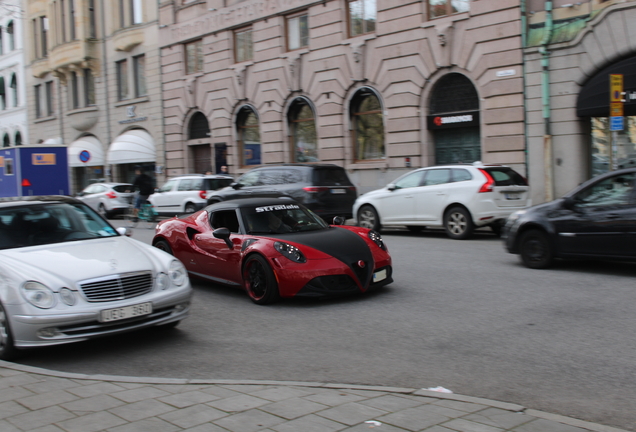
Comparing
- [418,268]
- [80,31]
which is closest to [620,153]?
[418,268]

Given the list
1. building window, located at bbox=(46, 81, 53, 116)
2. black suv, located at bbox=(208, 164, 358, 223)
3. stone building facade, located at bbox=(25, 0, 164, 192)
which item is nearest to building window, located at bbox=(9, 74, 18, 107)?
stone building facade, located at bbox=(25, 0, 164, 192)

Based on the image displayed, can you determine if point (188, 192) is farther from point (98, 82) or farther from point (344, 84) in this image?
point (98, 82)

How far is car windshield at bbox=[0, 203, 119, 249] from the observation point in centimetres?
659

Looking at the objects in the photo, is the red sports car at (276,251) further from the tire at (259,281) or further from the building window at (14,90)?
the building window at (14,90)

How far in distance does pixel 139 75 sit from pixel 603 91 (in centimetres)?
2529

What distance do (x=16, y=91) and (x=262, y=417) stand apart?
4911 centimetres

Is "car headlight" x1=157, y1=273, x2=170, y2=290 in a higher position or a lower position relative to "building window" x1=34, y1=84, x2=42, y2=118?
lower

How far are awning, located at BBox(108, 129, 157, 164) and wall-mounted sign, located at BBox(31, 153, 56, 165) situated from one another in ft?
37.9

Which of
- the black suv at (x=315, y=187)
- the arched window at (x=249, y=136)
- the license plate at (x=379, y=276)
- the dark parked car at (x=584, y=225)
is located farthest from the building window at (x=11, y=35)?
the license plate at (x=379, y=276)

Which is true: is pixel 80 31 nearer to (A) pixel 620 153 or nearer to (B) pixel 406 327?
(A) pixel 620 153

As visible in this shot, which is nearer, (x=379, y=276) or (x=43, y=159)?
(x=379, y=276)

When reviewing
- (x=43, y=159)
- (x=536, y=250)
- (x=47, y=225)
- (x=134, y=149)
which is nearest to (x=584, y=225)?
(x=536, y=250)

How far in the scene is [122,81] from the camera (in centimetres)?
3650

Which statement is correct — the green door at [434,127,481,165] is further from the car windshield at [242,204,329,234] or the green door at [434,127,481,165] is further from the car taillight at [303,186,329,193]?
the car windshield at [242,204,329,234]
